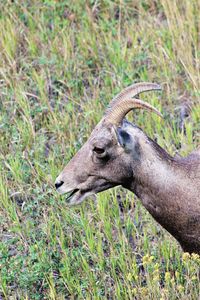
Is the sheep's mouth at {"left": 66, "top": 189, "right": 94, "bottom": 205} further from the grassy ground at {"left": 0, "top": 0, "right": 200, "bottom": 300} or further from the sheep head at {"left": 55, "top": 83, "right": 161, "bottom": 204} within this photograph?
the grassy ground at {"left": 0, "top": 0, "right": 200, "bottom": 300}

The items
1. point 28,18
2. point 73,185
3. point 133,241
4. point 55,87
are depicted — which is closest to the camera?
point 73,185

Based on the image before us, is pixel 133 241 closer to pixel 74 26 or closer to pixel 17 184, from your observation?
pixel 17 184

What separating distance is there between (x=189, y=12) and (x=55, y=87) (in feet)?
Result: 4.99

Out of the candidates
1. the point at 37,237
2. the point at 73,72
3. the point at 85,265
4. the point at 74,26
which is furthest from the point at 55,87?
the point at 85,265

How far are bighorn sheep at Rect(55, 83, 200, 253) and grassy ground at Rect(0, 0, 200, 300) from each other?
0.90ft

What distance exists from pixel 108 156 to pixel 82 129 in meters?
2.14

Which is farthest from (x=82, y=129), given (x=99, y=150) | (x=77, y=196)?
(x=99, y=150)

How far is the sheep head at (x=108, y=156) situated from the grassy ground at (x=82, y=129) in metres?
0.62

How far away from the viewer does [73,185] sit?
5.78 meters

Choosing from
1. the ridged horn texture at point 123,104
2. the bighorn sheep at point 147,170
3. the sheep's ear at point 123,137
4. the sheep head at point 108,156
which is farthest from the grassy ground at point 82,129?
the ridged horn texture at point 123,104

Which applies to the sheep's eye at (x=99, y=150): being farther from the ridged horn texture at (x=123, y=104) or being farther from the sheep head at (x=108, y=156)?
the ridged horn texture at (x=123, y=104)

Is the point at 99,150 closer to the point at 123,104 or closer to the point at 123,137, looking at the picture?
the point at 123,137

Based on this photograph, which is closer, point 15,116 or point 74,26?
point 15,116

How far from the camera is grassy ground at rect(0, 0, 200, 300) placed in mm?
6328
